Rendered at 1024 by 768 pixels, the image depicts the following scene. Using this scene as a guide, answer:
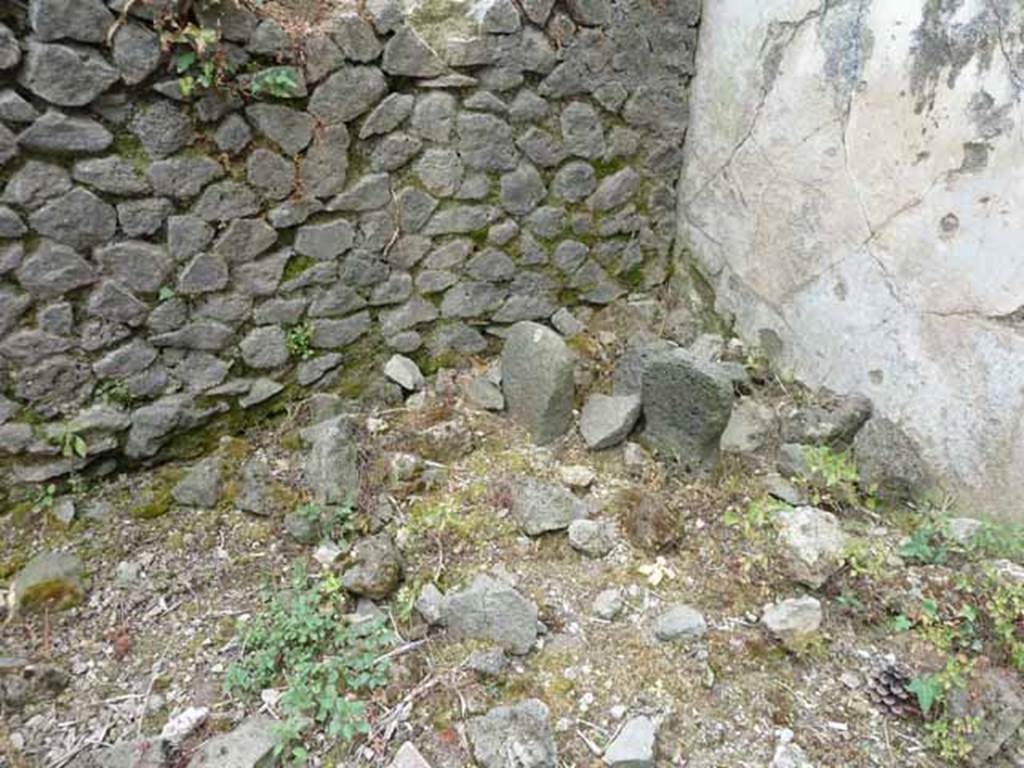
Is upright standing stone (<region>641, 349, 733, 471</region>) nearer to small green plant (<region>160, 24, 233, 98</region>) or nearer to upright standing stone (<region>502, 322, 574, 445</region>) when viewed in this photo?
upright standing stone (<region>502, 322, 574, 445</region>)

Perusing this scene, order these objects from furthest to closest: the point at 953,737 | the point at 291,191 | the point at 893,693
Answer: the point at 291,191 < the point at 893,693 < the point at 953,737

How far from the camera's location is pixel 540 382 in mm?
2438

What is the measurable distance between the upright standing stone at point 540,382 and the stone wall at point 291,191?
251mm

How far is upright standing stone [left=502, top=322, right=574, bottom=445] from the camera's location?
2.42m

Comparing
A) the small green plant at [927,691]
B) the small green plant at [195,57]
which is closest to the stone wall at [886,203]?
the small green plant at [927,691]

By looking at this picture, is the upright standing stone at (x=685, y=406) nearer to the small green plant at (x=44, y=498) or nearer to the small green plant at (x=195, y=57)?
the small green plant at (x=195, y=57)

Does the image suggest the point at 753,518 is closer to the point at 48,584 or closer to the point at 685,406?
the point at 685,406

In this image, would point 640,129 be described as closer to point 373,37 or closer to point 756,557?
point 373,37

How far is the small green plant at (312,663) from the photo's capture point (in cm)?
166

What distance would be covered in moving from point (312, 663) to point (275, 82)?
1.50 metres

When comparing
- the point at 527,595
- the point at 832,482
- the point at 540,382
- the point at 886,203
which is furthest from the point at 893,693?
the point at 886,203

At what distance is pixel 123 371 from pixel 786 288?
2118 millimetres

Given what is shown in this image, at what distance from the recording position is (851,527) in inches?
87.1

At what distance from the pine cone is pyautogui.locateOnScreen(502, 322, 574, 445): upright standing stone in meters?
1.12
